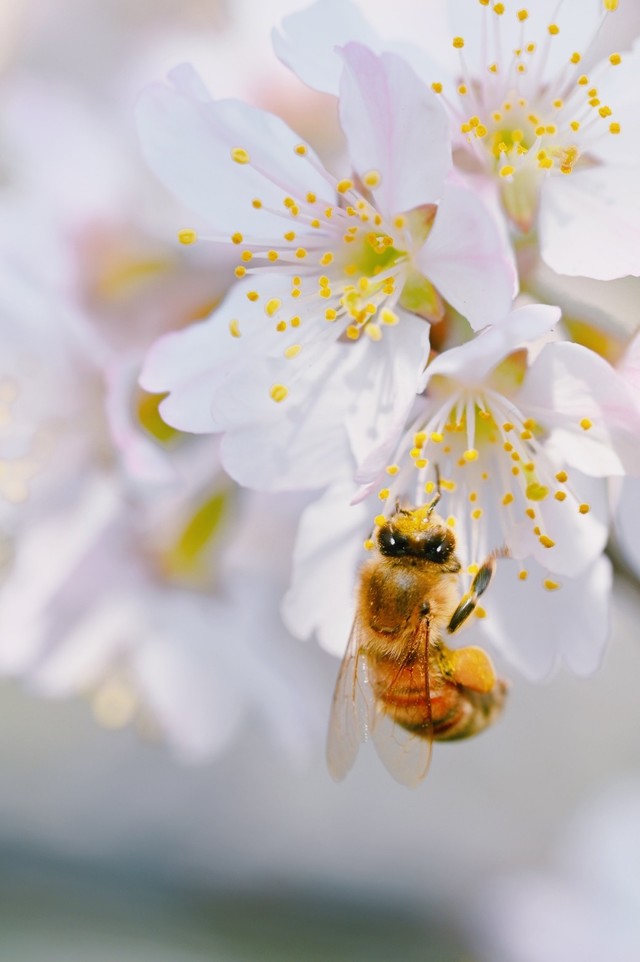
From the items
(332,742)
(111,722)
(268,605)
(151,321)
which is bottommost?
(332,742)

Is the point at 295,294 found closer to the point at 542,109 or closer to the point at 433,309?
the point at 433,309

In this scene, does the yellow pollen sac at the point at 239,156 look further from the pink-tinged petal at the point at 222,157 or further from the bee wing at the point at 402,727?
the bee wing at the point at 402,727

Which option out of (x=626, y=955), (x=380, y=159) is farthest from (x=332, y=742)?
(x=626, y=955)

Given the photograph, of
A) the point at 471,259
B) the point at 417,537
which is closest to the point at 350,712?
the point at 417,537

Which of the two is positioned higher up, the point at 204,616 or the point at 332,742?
the point at 204,616

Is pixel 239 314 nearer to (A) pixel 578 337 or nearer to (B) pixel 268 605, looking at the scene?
(A) pixel 578 337

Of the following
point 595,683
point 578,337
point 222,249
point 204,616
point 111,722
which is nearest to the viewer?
point 578,337
